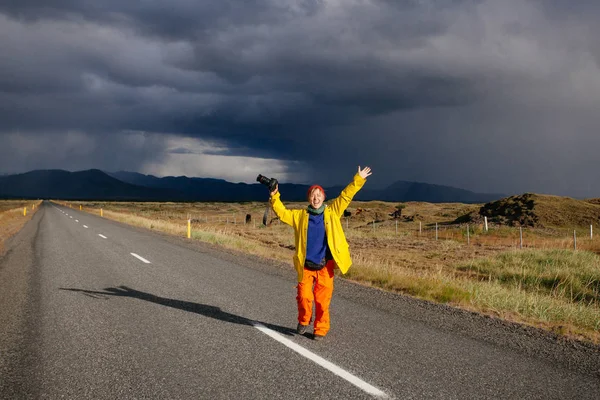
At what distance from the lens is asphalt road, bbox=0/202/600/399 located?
12.9 feet

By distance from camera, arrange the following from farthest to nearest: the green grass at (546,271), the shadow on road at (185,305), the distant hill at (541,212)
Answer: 1. the distant hill at (541,212)
2. the green grass at (546,271)
3. the shadow on road at (185,305)

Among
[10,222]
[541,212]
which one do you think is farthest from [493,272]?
[10,222]

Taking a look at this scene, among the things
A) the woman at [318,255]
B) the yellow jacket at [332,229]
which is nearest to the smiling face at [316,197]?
the woman at [318,255]

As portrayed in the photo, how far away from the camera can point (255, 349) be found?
493 cm

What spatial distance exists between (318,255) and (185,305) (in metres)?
2.92

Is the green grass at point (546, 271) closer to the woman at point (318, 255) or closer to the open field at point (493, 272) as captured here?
the open field at point (493, 272)

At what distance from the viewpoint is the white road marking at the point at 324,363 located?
3844mm

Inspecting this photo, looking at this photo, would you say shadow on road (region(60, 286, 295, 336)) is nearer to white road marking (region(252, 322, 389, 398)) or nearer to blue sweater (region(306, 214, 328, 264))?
white road marking (region(252, 322, 389, 398))

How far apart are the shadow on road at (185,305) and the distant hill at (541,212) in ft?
121

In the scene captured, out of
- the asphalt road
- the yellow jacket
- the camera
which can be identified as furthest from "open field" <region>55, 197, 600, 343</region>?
the camera

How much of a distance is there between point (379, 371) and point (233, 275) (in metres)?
6.38

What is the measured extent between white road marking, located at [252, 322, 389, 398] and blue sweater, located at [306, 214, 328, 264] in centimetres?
99

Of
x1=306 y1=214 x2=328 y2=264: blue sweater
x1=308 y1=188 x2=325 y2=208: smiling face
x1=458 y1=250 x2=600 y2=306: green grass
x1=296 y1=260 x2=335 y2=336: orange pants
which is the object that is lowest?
x1=458 y1=250 x2=600 y2=306: green grass

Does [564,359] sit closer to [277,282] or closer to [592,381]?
[592,381]
